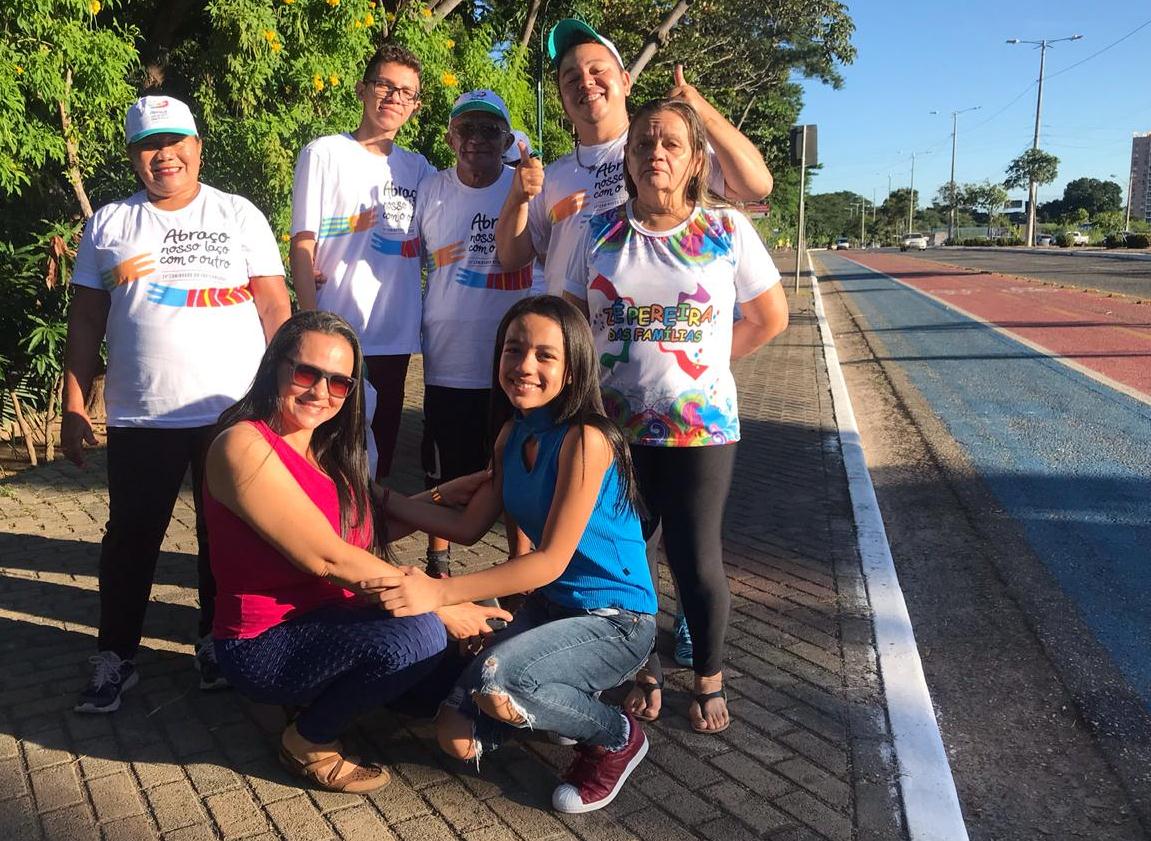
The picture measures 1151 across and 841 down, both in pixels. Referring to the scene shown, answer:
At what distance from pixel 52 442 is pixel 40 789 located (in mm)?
4877

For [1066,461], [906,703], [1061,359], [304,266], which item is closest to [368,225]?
[304,266]

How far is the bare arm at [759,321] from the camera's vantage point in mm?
2965

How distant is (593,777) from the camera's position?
257cm

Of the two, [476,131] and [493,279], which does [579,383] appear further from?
[476,131]

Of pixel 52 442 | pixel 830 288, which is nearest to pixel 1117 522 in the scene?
pixel 52 442

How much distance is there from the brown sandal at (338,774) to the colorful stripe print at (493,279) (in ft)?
5.81

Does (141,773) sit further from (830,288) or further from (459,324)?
(830,288)

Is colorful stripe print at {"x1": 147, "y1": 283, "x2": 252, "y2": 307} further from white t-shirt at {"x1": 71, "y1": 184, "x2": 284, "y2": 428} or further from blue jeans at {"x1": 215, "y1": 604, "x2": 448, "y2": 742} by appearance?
blue jeans at {"x1": 215, "y1": 604, "x2": 448, "y2": 742}

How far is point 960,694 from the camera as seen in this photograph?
3.33m

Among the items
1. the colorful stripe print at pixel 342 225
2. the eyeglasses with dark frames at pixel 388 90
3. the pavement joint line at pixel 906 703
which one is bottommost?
the pavement joint line at pixel 906 703

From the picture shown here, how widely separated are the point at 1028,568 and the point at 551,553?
3047 mm

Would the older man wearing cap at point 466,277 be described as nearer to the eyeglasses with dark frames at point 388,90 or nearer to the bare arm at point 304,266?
the eyeglasses with dark frames at point 388,90

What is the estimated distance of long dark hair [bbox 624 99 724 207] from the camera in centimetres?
280

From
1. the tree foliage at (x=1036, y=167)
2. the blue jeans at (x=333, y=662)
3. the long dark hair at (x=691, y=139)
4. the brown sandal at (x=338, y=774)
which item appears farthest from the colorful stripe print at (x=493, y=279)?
the tree foliage at (x=1036, y=167)
